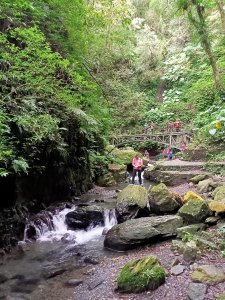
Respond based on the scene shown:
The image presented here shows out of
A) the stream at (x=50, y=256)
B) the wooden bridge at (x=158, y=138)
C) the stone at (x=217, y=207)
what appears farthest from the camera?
the wooden bridge at (x=158, y=138)

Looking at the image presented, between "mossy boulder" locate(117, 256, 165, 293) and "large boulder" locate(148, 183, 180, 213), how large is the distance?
155 inches

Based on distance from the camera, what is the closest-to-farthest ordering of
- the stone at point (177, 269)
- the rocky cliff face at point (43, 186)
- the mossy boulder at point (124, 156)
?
1. the stone at point (177, 269)
2. the rocky cliff face at point (43, 186)
3. the mossy boulder at point (124, 156)

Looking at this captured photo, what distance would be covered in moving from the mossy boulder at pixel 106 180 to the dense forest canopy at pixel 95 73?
1277 millimetres

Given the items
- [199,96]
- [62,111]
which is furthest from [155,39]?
[62,111]

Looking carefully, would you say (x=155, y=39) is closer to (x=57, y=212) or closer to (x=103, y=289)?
(x=57, y=212)

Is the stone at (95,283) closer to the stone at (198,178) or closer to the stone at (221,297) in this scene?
the stone at (221,297)

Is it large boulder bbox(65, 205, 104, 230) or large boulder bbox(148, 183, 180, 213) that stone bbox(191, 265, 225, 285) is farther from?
large boulder bbox(65, 205, 104, 230)

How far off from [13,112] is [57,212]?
392cm

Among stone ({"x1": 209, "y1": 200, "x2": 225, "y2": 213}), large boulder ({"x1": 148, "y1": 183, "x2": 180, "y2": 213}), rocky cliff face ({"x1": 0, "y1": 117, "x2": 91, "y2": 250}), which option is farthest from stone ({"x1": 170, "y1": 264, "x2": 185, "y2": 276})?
rocky cliff face ({"x1": 0, "y1": 117, "x2": 91, "y2": 250})

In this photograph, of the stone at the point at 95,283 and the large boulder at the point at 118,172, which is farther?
the large boulder at the point at 118,172

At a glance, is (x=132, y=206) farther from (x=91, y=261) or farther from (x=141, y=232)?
(x=91, y=261)

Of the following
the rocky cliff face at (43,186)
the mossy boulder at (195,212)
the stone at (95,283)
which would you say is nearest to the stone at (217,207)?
the mossy boulder at (195,212)

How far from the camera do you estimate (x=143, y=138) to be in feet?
88.6

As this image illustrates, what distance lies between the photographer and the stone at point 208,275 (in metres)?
4.89
